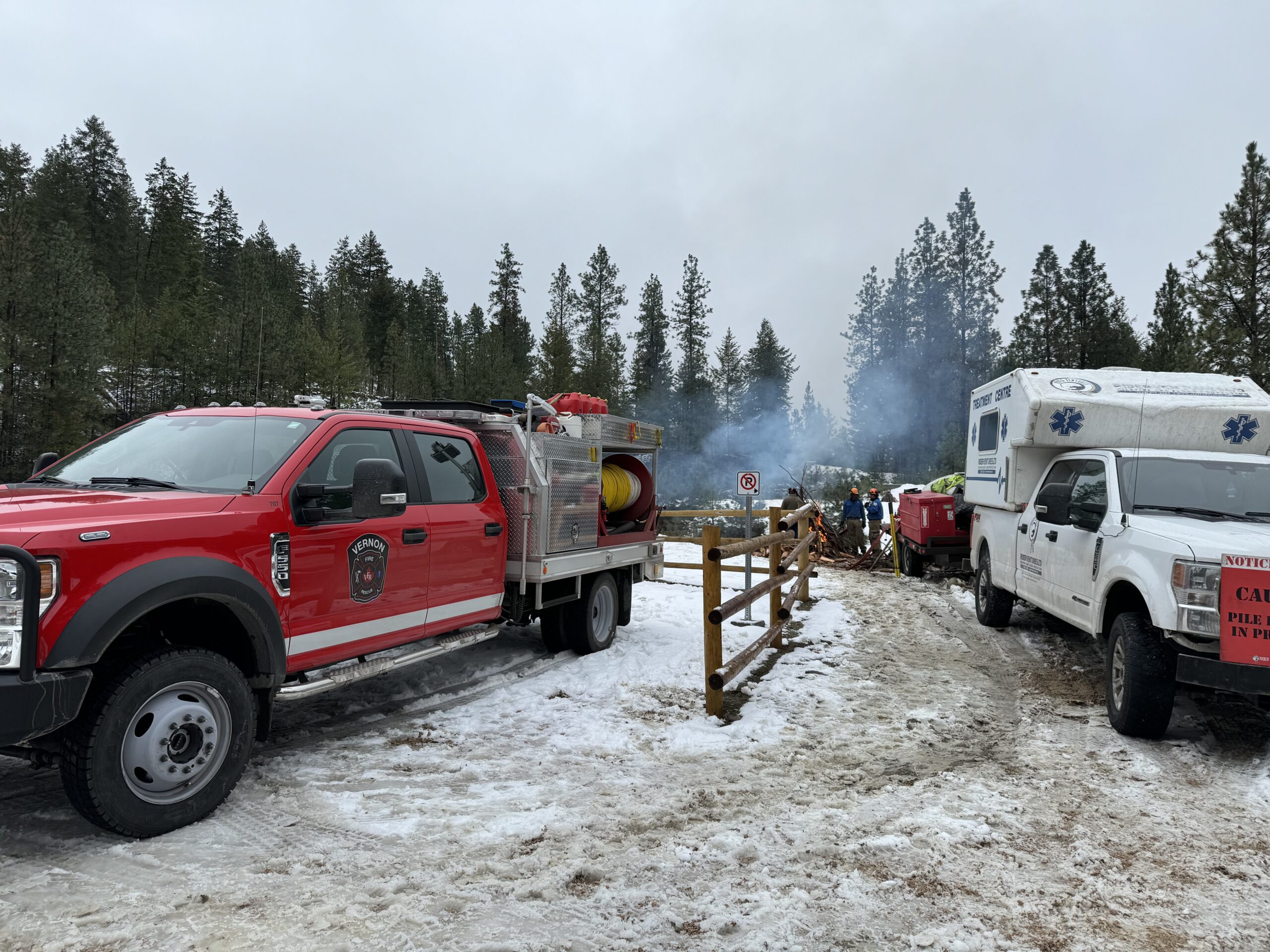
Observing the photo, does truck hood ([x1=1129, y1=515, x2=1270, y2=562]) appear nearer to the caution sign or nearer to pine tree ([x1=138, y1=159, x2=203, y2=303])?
the caution sign

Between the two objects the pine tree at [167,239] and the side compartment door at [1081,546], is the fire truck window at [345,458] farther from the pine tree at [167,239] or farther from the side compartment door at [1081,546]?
the pine tree at [167,239]

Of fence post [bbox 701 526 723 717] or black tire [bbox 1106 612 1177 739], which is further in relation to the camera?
fence post [bbox 701 526 723 717]

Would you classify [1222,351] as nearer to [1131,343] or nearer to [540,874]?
[1131,343]

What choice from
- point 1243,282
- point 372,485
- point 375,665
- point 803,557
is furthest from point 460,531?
point 1243,282

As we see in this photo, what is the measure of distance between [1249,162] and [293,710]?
107 feet

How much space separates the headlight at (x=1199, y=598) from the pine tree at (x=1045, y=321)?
34.3 meters

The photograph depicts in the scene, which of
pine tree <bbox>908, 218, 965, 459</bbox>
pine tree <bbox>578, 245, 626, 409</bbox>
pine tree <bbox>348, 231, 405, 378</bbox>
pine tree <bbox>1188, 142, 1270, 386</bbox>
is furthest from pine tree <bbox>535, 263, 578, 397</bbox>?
pine tree <bbox>1188, 142, 1270, 386</bbox>

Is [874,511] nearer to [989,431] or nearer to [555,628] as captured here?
[989,431]

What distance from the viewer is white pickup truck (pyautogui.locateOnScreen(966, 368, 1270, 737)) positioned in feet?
15.5

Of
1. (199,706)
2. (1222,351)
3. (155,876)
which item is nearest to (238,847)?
(155,876)

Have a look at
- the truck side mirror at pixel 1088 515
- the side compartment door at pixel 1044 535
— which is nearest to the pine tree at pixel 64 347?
the side compartment door at pixel 1044 535

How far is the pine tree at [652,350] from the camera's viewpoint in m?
52.0

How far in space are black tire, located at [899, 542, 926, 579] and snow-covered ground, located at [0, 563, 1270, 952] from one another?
8434 mm

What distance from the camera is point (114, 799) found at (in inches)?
127
